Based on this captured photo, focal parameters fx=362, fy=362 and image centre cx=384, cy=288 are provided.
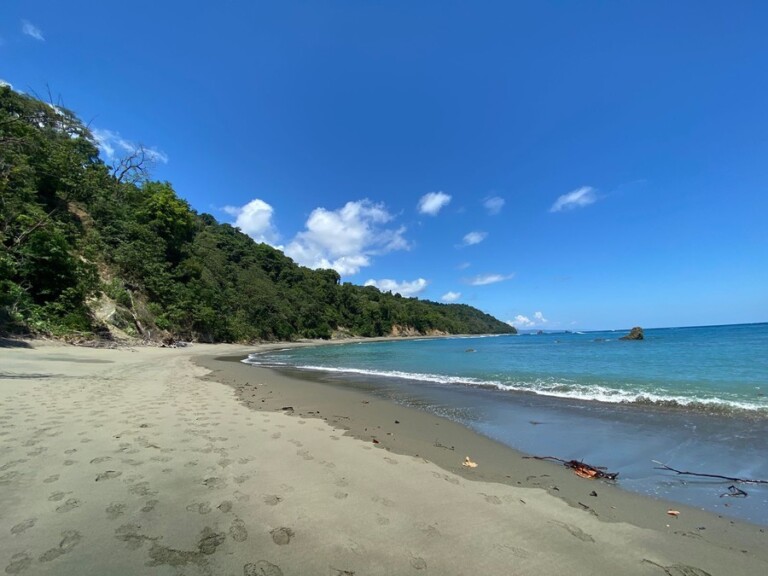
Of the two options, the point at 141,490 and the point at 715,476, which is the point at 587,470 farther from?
the point at 141,490

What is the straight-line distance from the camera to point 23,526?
2.81 m

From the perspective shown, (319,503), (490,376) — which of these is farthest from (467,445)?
(490,376)

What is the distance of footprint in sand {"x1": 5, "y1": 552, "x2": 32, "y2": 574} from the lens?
Answer: 7.53 ft

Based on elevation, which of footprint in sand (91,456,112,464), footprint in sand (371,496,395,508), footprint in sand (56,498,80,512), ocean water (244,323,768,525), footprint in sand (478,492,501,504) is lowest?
ocean water (244,323,768,525)

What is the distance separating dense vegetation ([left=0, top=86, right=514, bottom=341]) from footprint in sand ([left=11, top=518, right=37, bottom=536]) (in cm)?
1095

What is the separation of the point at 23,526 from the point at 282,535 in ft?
6.51

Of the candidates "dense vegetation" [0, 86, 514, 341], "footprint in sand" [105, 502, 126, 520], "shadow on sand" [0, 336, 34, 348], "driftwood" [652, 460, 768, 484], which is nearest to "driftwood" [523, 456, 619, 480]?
"driftwood" [652, 460, 768, 484]

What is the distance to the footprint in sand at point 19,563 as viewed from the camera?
2295 mm

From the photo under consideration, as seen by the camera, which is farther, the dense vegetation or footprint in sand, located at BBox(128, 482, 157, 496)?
the dense vegetation

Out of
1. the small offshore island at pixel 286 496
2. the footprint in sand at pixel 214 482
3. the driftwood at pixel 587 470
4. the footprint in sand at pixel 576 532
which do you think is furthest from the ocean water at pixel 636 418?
Answer: the footprint in sand at pixel 214 482

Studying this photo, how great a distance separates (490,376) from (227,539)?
1493 centimetres

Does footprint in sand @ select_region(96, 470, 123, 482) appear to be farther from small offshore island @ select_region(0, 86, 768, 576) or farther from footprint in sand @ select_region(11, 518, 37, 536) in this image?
footprint in sand @ select_region(11, 518, 37, 536)

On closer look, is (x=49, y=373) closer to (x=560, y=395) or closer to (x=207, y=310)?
(x=560, y=395)

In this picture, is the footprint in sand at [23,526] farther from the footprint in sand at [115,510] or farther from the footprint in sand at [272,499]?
the footprint in sand at [272,499]
